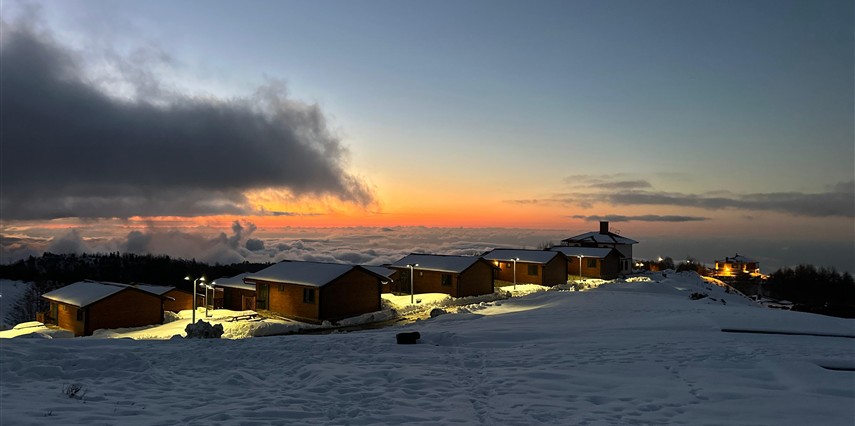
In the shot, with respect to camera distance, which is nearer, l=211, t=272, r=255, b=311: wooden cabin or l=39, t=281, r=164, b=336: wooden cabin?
l=39, t=281, r=164, b=336: wooden cabin

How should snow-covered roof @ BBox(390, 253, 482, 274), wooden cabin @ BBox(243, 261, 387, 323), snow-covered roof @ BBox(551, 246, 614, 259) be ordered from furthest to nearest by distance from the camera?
snow-covered roof @ BBox(551, 246, 614, 259) → snow-covered roof @ BBox(390, 253, 482, 274) → wooden cabin @ BBox(243, 261, 387, 323)

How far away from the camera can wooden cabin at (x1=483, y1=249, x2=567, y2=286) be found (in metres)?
61.0

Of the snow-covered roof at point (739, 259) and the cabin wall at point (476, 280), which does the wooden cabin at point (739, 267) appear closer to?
the snow-covered roof at point (739, 259)

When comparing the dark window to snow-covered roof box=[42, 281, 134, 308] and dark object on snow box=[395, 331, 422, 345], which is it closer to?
snow-covered roof box=[42, 281, 134, 308]

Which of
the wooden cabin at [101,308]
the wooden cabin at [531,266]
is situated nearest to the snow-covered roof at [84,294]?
the wooden cabin at [101,308]

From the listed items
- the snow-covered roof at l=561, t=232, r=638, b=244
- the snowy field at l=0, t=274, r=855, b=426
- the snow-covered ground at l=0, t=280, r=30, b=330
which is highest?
the snow-covered roof at l=561, t=232, r=638, b=244

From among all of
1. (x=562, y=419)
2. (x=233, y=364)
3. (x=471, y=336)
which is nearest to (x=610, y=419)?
(x=562, y=419)

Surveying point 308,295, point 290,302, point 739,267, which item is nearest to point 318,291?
point 308,295

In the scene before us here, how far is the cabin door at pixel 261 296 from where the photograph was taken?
137ft

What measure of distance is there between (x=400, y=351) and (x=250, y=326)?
1956 cm

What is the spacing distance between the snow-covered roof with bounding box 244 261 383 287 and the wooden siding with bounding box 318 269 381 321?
63 centimetres

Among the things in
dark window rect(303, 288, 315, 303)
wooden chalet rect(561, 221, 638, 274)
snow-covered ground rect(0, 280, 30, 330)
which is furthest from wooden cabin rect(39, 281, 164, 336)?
wooden chalet rect(561, 221, 638, 274)

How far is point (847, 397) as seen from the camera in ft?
34.8

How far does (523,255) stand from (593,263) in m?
15.6
